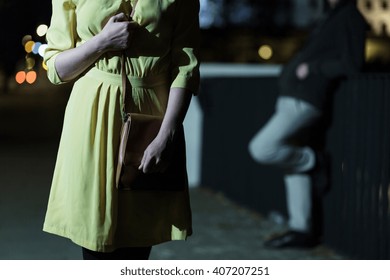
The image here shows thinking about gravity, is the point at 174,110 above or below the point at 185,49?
below

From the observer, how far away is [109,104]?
246 centimetres

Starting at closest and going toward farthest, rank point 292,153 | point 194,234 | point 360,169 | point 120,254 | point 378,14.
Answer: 1. point 120,254
2. point 360,169
3. point 292,153
4. point 194,234
5. point 378,14

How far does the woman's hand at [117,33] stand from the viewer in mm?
2338

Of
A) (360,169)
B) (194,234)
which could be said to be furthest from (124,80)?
(194,234)

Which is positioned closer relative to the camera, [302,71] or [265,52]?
[302,71]

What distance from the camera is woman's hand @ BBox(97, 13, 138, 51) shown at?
2.34 m

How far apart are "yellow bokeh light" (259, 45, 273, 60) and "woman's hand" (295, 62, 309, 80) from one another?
15.7 metres

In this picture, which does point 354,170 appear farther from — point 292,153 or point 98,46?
point 98,46

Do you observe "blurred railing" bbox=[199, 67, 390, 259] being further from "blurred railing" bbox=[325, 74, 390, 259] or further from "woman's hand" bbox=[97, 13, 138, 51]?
"woman's hand" bbox=[97, 13, 138, 51]

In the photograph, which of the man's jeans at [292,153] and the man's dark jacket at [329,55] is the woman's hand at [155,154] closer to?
the man's dark jacket at [329,55]

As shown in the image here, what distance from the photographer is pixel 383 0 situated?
7016 mm

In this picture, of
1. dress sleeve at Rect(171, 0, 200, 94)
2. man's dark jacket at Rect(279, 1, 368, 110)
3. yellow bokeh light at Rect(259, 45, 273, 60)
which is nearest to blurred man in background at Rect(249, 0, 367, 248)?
man's dark jacket at Rect(279, 1, 368, 110)

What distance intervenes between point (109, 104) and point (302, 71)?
3439 mm
